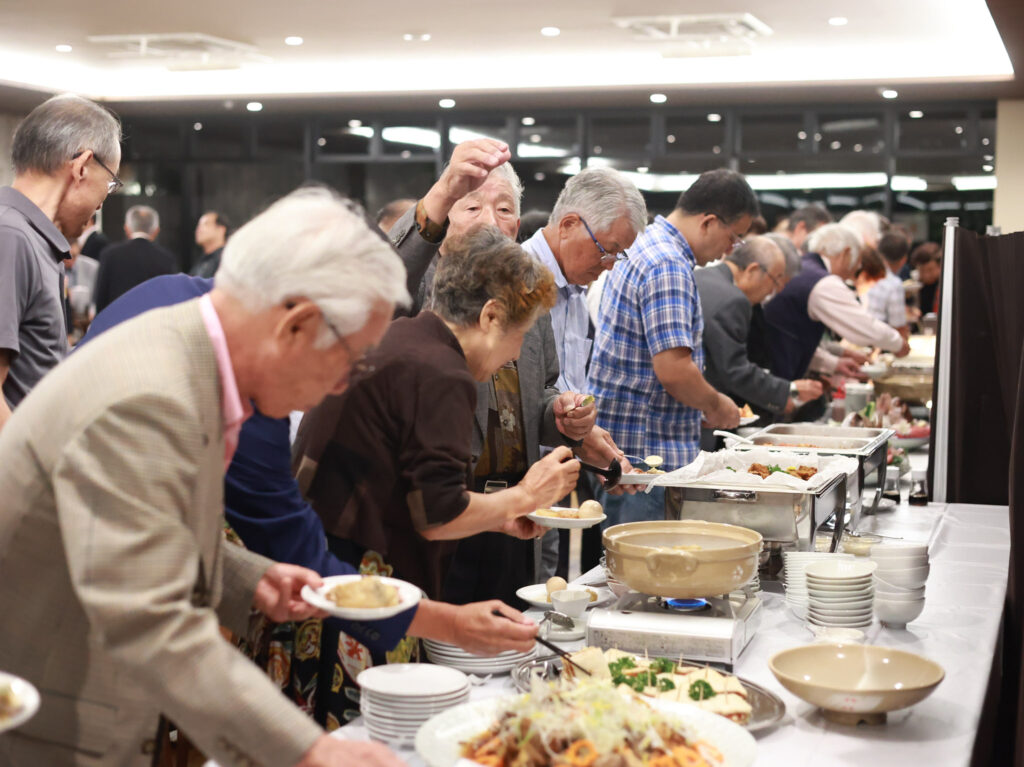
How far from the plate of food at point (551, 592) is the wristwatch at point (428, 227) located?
2.58 ft

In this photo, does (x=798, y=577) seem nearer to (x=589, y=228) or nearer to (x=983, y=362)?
(x=589, y=228)

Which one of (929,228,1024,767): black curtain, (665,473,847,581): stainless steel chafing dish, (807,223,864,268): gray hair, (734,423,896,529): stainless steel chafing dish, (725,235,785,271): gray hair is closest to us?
(665,473,847,581): stainless steel chafing dish

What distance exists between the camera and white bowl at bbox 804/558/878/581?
187cm

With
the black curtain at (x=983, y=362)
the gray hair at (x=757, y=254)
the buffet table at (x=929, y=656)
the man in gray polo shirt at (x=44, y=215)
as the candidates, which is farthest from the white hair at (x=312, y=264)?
the gray hair at (x=757, y=254)

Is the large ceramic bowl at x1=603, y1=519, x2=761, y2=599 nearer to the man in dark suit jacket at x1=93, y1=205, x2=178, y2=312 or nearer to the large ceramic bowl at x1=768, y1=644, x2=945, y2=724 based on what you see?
the large ceramic bowl at x1=768, y1=644, x2=945, y2=724

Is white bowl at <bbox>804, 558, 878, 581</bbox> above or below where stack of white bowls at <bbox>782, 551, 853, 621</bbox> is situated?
above

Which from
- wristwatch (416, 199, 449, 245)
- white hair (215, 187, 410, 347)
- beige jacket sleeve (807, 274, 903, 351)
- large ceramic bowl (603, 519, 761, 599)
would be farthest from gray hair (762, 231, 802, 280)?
white hair (215, 187, 410, 347)

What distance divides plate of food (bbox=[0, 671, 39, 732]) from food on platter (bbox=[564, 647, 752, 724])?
0.67 m

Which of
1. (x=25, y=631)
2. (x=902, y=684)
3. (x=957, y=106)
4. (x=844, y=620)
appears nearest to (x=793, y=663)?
(x=902, y=684)

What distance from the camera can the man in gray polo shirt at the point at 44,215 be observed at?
2.33 metres

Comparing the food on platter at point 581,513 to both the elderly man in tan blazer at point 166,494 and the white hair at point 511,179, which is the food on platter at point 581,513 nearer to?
the white hair at point 511,179

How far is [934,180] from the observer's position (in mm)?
9789

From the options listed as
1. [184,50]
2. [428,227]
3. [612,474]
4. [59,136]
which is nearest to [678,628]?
[612,474]

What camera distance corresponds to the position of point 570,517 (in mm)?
2166
